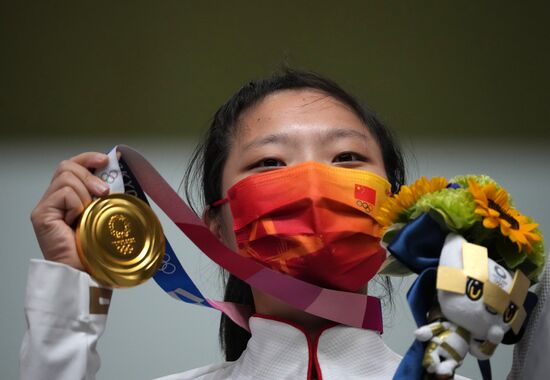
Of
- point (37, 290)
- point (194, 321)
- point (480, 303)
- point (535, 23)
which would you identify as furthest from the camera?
point (535, 23)

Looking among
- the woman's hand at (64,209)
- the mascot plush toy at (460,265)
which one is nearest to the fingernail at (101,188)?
the woman's hand at (64,209)

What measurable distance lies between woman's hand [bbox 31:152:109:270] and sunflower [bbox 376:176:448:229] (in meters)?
0.48

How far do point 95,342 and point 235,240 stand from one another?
332mm

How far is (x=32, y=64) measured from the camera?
2.12m

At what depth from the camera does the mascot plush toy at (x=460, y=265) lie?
82 centimetres

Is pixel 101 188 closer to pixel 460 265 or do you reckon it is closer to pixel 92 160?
pixel 92 160

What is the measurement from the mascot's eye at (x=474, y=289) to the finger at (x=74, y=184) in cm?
63

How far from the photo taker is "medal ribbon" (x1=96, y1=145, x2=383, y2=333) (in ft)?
3.98

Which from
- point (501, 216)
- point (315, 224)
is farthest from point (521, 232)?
point (315, 224)

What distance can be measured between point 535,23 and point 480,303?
154cm

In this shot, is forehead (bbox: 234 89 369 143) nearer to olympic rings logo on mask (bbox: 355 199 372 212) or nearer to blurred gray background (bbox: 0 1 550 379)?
olympic rings logo on mask (bbox: 355 199 372 212)

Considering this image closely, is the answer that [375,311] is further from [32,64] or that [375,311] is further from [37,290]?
[32,64]

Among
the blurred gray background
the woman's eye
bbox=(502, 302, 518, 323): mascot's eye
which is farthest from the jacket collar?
the blurred gray background

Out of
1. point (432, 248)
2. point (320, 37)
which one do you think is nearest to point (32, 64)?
point (320, 37)
